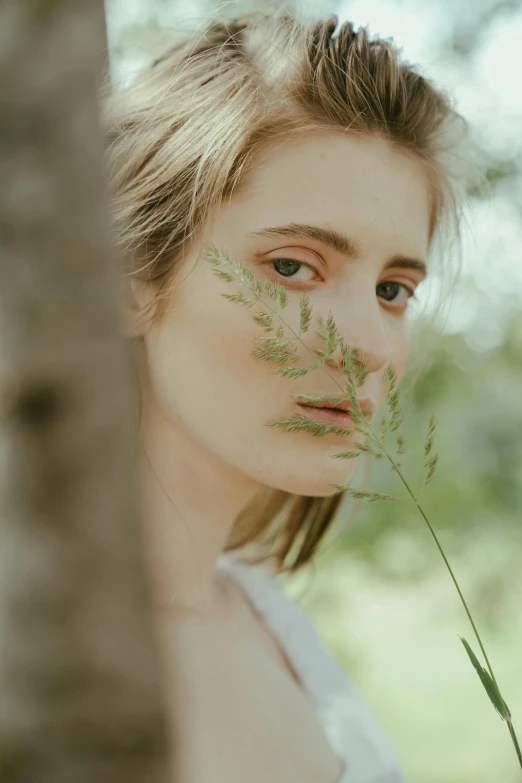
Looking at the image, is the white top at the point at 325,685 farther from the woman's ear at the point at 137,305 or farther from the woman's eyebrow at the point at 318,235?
the woman's eyebrow at the point at 318,235

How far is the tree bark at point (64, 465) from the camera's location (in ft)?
1.47

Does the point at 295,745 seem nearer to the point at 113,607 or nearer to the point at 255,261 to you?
the point at 255,261

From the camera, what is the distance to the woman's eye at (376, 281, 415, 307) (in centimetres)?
125

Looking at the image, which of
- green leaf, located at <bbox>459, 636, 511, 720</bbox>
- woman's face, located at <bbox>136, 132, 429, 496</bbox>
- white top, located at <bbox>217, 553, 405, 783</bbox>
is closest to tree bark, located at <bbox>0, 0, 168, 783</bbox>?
green leaf, located at <bbox>459, 636, 511, 720</bbox>

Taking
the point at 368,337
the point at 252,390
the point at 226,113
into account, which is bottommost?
the point at 252,390

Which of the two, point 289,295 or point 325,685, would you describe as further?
point 325,685

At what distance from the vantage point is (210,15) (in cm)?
131

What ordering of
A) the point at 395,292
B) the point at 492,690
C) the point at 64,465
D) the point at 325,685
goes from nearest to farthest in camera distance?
the point at 64,465
the point at 492,690
the point at 395,292
the point at 325,685

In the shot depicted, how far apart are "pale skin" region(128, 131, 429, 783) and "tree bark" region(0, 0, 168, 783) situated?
646 millimetres

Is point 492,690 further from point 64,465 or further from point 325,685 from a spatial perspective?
point 325,685

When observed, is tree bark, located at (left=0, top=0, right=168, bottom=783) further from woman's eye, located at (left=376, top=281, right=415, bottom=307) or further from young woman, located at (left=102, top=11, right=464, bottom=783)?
woman's eye, located at (left=376, top=281, right=415, bottom=307)

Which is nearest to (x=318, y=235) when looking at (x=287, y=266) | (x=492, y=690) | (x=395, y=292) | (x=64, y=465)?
(x=287, y=266)

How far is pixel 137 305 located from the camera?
1213 millimetres

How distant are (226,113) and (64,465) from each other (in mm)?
842
